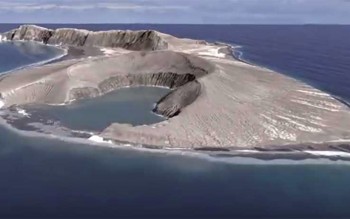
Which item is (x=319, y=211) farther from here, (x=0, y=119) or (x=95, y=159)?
(x=0, y=119)

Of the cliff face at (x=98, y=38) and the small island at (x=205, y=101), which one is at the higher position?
the cliff face at (x=98, y=38)

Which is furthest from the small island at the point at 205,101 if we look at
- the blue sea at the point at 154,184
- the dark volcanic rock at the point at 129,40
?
the dark volcanic rock at the point at 129,40

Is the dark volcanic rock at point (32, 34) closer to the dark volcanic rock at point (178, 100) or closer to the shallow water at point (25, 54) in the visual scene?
the shallow water at point (25, 54)

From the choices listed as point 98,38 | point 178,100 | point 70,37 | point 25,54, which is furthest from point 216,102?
point 70,37

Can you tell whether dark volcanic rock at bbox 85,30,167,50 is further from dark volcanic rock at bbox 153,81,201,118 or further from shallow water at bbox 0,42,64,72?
dark volcanic rock at bbox 153,81,201,118

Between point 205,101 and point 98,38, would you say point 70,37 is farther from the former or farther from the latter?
point 205,101

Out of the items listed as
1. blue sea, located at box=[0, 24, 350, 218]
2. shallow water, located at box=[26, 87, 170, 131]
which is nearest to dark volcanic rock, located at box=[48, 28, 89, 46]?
shallow water, located at box=[26, 87, 170, 131]
